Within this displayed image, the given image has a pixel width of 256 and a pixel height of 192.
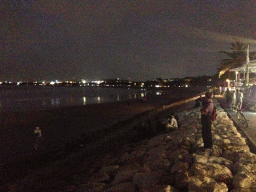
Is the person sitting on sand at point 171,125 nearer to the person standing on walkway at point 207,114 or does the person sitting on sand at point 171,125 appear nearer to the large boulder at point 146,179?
the person standing on walkway at point 207,114

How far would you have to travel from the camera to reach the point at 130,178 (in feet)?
18.3

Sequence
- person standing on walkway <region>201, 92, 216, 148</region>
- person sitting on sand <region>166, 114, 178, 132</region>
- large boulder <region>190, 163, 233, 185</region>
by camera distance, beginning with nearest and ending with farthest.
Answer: large boulder <region>190, 163, 233, 185</region>
person standing on walkway <region>201, 92, 216, 148</region>
person sitting on sand <region>166, 114, 178, 132</region>

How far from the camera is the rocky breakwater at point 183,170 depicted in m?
4.46

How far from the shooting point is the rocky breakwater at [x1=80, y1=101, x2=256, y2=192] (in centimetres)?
446

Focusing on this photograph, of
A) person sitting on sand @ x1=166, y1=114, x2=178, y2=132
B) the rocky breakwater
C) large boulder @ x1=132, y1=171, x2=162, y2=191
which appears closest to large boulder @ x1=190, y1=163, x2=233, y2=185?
the rocky breakwater

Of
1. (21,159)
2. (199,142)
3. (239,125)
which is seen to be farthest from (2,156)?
(239,125)

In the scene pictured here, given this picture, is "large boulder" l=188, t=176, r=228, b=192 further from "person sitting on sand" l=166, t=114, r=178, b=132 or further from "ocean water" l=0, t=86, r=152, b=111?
"ocean water" l=0, t=86, r=152, b=111

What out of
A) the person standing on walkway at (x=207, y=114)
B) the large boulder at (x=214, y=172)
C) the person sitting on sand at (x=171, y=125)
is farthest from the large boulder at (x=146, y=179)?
the person sitting on sand at (x=171, y=125)

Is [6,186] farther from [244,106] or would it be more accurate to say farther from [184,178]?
[244,106]

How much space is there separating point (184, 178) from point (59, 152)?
630cm

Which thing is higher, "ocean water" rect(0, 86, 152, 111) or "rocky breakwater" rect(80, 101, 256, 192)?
"rocky breakwater" rect(80, 101, 256, 192)

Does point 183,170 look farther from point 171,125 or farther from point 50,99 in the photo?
point 50,99

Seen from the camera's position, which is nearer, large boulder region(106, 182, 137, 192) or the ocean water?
large boulder region(106, 182, 137, 192)

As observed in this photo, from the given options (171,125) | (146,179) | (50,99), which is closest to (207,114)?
(146,179)
